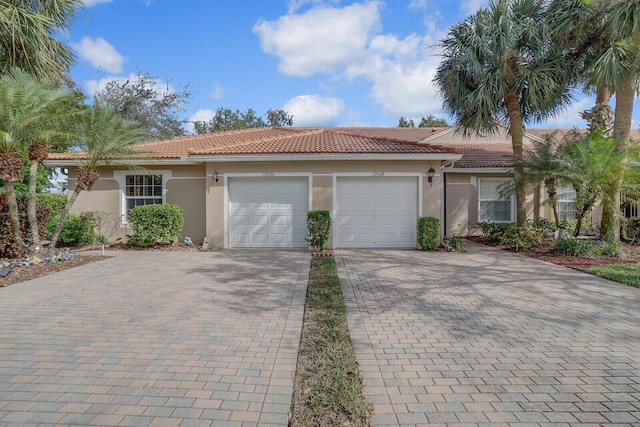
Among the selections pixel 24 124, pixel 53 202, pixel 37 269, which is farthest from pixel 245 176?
pixel 53 202

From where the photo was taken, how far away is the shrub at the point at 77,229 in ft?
40.5

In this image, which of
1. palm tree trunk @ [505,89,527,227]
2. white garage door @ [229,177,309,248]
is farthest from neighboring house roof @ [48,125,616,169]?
white garage door @ [229,177,309,248]

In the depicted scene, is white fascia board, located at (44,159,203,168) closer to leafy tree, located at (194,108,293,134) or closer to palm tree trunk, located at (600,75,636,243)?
palm tree trunk, located at (600,75,636,243)

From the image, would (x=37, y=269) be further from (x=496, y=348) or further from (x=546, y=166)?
(x=546, y=166)

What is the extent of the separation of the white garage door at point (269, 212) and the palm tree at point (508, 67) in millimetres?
6538

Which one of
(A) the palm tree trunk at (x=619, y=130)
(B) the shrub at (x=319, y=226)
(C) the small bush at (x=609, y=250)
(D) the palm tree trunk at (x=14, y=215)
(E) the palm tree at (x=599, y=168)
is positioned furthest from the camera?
(B) the shrub at (x=319, y=226)

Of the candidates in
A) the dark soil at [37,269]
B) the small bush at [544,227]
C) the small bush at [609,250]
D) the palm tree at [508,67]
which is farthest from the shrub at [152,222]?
the small bush at [609,250]

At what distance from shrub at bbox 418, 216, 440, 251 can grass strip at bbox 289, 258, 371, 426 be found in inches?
246

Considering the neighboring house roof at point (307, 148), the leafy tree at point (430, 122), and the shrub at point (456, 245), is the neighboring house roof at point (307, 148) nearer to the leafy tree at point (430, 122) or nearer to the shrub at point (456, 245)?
the shrub at point (456, 245)

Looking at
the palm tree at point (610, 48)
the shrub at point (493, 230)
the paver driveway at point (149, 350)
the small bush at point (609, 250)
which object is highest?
the palm tree at point (610, 48)

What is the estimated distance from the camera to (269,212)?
39.3ft

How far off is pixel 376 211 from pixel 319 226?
212cm

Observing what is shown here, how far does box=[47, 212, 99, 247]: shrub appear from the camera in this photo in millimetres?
12336

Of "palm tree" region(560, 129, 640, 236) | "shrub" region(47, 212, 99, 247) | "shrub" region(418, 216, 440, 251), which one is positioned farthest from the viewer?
"shrub" region(47, 212, 99, 247)
